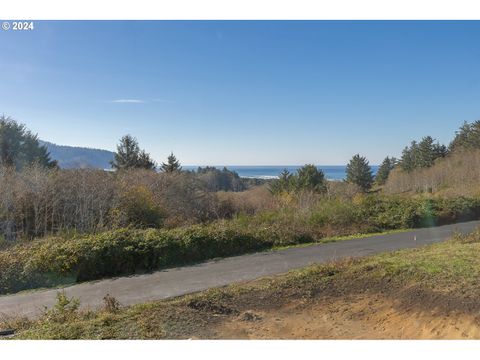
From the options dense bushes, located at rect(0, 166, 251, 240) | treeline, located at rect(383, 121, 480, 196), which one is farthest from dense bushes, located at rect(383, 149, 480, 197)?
dense bushes, located at rect(0, 166, 251, 240)

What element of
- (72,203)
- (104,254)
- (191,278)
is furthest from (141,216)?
(191,278)

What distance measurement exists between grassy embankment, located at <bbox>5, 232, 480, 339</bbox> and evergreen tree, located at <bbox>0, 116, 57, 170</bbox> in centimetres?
1489

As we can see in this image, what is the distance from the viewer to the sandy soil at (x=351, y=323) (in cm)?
329

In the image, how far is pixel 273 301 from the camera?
434 cm

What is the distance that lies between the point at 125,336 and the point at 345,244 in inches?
277

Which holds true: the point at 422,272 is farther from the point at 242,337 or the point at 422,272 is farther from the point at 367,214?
the point at 367,214

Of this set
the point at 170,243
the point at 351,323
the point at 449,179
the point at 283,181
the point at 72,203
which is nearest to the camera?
the point at 351,323

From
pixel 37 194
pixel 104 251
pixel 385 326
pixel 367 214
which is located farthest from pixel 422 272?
pixel 37 194

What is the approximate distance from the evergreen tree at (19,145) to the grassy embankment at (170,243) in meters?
11.2

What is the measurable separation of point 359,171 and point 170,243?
2905cm

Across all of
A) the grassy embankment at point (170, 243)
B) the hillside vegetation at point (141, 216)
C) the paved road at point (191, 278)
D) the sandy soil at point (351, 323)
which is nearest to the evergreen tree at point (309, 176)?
the hillside vegetation at point (141, 216)

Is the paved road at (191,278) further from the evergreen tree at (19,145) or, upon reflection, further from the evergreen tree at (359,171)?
the evergreen tree at (359,171)

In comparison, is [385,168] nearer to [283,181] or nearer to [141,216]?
[283,181]

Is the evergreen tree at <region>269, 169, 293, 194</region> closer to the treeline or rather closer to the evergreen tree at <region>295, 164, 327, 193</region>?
the evergreen tree at <region>295, 164, 327, 193</region>
